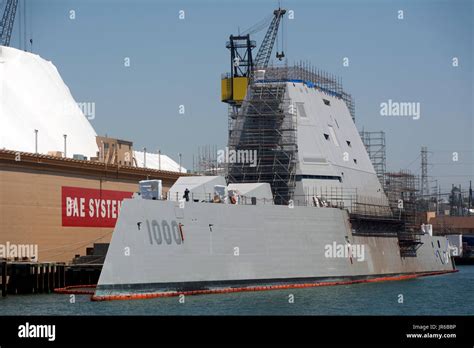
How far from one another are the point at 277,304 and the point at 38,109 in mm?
35805

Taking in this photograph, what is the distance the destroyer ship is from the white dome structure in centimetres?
1273

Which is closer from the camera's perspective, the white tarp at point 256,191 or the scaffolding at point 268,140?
the white tarp at point 256,191

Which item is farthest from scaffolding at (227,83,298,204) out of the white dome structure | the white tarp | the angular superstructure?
the white dome structure

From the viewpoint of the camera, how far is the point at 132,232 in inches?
1442

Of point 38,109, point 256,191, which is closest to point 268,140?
point 256,191

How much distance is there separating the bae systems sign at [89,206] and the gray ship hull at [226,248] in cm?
1057

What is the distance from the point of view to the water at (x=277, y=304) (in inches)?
1273

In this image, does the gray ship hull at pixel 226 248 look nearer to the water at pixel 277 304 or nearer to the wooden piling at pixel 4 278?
the water at pixel 277 304

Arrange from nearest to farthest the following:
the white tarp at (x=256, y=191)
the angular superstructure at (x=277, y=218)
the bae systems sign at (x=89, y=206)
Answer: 1. the angular superstructure at (x=277, y=218)
2. the white tarp at (x=256, y=191)
3. the bae systems sign at (x=89, y=206)

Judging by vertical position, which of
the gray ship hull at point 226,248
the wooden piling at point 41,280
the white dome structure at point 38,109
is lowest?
the wooden piling at point 41,280

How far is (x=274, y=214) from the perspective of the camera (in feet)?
145

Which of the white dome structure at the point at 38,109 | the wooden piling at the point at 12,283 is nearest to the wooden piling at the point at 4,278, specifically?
the wooden piling at the point at 12,283

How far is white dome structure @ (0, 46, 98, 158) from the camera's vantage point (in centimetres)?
6022
